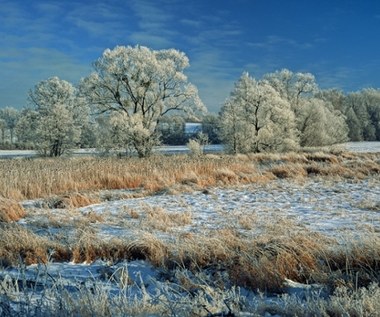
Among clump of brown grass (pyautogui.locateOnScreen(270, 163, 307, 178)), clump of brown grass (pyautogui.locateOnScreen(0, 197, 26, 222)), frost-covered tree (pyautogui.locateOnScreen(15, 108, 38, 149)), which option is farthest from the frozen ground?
frost-covered tree (pyautogui.locateOnScreen(15, 108, 38, 149))

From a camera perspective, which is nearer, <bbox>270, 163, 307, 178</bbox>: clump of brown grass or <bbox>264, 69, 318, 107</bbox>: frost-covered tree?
<bbox>270, 163, 307, 178</bbox>: clump of brown grass

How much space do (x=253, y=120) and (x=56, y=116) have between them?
65.2ft

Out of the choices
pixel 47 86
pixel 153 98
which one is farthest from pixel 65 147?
pixel 153 98

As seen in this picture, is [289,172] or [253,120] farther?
[253,120]

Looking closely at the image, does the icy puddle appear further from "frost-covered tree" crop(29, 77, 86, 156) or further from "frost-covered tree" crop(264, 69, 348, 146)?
"frost-covered tree" crop(264, 69, 348, 146)

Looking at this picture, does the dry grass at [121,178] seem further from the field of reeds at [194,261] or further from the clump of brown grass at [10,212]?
the field of reeds at [194,261]

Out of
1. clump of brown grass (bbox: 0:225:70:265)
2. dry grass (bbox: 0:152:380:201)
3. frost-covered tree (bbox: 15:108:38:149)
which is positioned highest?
frost-covered tree (bbox: 15:108:38:149)

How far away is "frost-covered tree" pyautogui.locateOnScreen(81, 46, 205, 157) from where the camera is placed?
3234 cm

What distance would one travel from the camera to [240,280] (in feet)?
14.7

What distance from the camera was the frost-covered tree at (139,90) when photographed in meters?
32.3

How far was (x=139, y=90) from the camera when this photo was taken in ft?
109

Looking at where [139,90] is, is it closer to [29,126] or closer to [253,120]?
[253,120]

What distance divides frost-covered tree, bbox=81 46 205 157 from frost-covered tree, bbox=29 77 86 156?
3.24m

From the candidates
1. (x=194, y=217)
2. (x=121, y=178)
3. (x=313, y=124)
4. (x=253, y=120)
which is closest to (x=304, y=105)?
(x=313, y=124)
